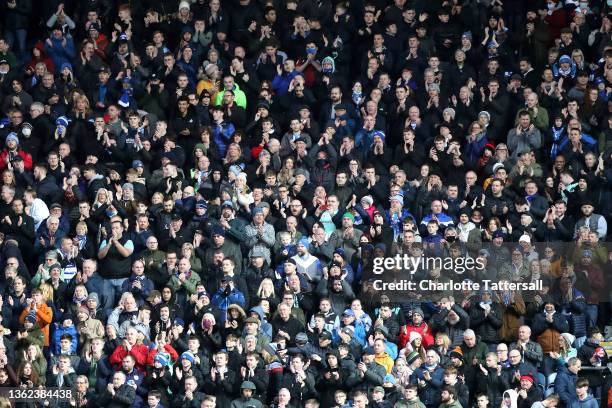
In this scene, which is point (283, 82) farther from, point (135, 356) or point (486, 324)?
point (135, 356)

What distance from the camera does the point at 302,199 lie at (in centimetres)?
2850

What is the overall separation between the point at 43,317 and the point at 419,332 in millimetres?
4934

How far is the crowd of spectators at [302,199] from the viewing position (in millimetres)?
26125

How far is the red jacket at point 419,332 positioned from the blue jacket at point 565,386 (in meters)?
1.74

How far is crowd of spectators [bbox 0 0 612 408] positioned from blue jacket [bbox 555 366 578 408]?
0.10ft

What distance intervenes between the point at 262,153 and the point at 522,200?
3.76 metres

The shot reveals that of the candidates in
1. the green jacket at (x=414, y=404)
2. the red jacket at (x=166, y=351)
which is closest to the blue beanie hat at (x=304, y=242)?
the red jacket at (x=166, y=351)

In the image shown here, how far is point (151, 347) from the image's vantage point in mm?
26281

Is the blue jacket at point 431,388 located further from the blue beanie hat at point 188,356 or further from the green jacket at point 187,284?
the green jacket at point 187,284

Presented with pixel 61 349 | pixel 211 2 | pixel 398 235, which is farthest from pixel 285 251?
pixel 211 2

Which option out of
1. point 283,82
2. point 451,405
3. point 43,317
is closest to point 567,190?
point 451,405

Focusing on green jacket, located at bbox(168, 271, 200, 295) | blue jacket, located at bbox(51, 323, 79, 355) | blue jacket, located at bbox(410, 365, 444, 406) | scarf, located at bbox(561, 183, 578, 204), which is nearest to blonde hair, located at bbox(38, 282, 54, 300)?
blue jacket, located at bbox(51, 323, 79, 355)

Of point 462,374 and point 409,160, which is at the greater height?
point 409,160

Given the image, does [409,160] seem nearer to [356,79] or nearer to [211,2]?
[356,79]
